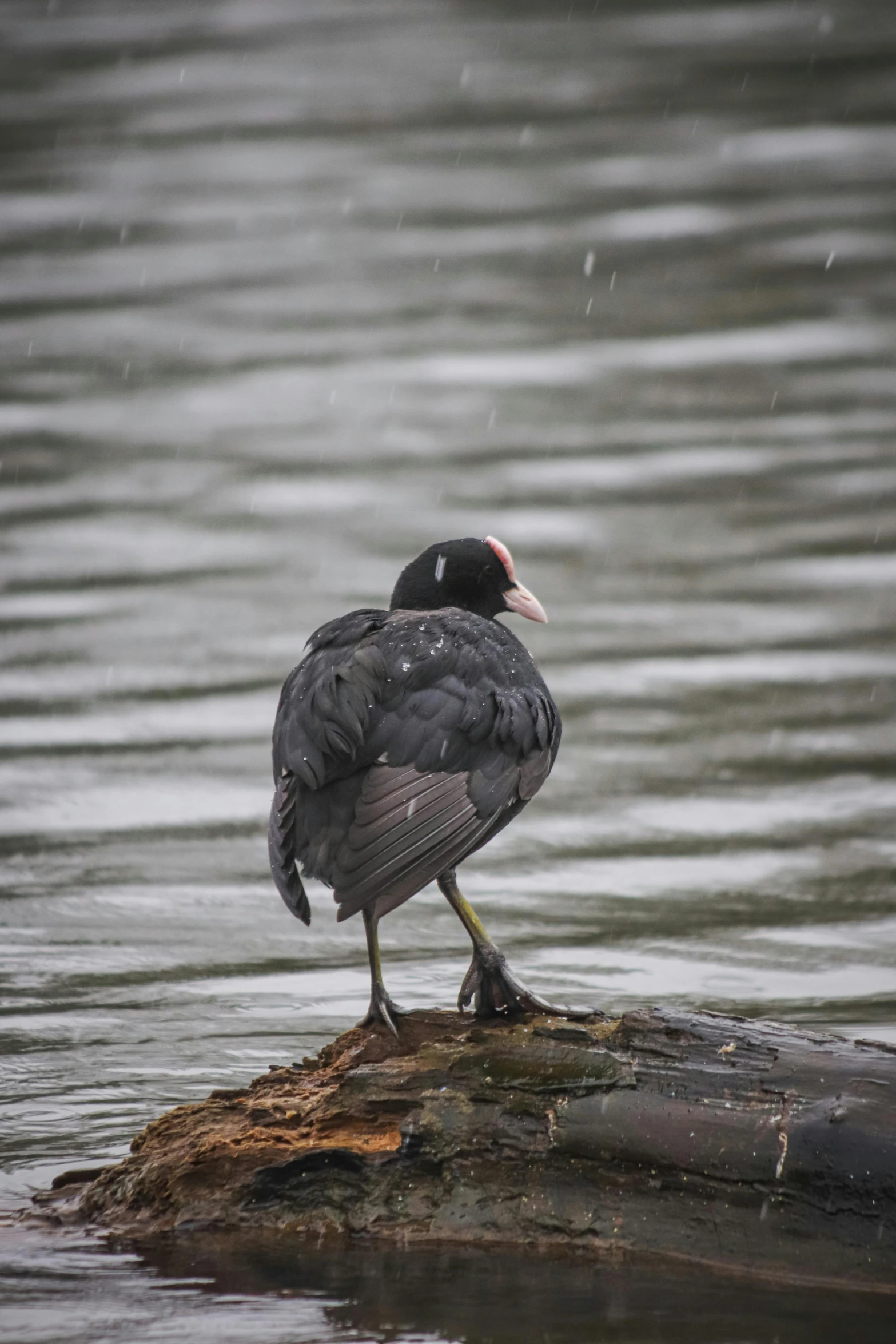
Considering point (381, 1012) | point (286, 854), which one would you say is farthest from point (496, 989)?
point (286, 854)

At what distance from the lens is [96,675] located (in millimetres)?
9445

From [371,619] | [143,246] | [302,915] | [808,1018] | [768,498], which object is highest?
[143,246]

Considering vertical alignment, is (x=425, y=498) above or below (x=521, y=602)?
above

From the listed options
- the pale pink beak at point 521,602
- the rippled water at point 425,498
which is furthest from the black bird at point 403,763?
the rippled water at point 425,498

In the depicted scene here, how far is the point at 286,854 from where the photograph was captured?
4379 millimetres

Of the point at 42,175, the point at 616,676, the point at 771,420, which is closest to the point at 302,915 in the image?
the point at 616,676

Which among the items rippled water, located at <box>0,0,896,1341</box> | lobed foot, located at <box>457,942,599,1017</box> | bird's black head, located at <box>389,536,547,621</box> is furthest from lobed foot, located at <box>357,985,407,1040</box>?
bird's black head, located at <box>389,536,547,621</box>

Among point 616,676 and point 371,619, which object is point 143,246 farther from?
point 371,619

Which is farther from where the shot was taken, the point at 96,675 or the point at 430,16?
the point at 430,16

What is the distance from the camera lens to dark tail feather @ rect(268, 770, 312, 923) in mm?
4359

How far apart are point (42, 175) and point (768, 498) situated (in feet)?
30.8

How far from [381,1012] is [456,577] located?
145cm

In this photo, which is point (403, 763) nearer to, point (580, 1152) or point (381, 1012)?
point (381, 1012)

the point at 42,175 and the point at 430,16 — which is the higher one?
the point at 430,16
